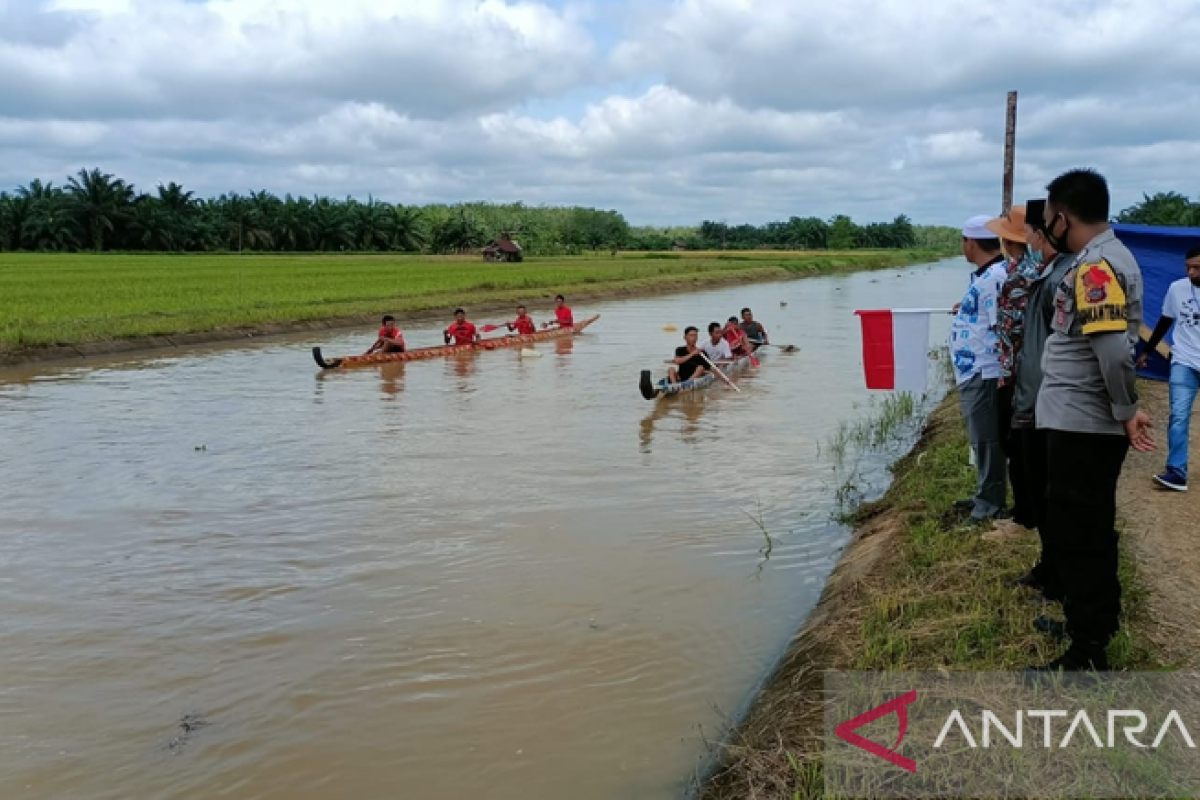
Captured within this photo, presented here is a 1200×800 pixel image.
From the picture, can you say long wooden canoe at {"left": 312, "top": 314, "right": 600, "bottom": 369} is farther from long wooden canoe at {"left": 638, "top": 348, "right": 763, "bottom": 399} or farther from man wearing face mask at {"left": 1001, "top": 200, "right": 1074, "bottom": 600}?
man wearing face mask at {"left": 1001, "top": 200, "right": 1074, "bottom": 600}

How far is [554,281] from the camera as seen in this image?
40.2 m

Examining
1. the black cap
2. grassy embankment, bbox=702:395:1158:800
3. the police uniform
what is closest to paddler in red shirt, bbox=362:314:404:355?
grassy embankment, bbox=702:395:1158:800

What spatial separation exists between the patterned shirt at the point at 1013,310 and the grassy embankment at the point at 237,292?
17.5 metres

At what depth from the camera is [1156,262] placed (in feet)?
32.2

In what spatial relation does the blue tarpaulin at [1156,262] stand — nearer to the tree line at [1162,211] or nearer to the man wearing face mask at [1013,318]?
the man wearing face mask at [1013,318]

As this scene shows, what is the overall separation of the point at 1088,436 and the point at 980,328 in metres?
1.92

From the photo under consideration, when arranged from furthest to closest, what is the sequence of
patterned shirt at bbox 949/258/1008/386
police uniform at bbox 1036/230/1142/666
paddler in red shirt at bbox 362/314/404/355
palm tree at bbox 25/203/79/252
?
palm tree at bbox 25/203/79/252 → paddler in red shirt at bbox 362/314/404/355 → patterned shirt at bbox 949/258/1008/386 → police uniform at bbox 1036/230/1142/666

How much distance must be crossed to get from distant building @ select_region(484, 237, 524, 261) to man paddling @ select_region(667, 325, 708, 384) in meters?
51.9

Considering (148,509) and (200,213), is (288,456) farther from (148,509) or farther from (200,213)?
(200,213)

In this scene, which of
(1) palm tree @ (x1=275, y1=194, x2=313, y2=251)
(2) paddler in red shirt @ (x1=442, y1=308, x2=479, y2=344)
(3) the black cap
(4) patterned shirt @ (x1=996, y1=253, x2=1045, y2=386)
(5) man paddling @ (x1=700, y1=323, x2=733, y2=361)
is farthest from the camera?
(1) palm tree @ (x1=275, y1=194, x2=313, y2=251)

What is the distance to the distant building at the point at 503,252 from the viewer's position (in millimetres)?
65562

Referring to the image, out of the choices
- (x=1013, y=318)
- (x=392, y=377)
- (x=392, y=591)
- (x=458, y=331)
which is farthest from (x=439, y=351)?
(x=1013, y=318)

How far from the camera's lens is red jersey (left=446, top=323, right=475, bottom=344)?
63.2 feet

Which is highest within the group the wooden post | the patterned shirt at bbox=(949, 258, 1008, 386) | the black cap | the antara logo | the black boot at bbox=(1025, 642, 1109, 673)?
the wooden post
